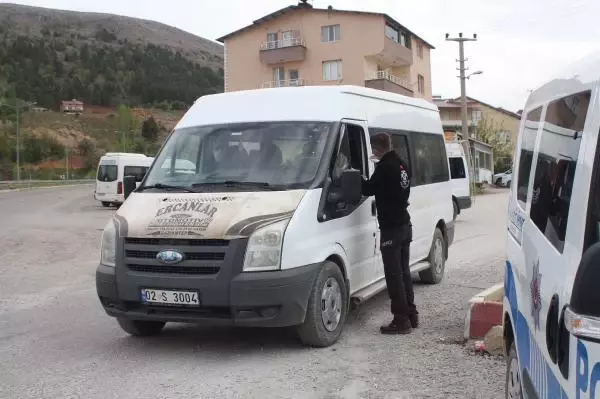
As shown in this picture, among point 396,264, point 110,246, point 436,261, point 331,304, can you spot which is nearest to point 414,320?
point 396,264

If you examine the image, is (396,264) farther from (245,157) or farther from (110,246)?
(110,246)

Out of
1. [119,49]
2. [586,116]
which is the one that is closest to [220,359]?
[586,116]

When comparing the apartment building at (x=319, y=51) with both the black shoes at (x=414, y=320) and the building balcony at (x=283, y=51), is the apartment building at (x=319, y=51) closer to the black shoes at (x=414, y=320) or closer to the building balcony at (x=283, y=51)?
the building balcony at (x=283, y=51)

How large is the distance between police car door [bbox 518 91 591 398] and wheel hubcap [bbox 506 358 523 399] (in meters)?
0.20

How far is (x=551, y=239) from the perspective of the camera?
276 cm

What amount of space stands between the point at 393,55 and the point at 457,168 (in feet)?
119

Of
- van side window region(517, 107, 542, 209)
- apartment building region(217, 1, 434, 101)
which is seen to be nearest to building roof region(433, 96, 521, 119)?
apartment building region(217, 1, 434, 101)

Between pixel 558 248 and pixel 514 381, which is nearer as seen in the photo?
pixel 558 248

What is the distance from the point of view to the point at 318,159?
621cm

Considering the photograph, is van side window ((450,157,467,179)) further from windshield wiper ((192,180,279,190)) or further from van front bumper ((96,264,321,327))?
van front bumper ((96,264,321,327))

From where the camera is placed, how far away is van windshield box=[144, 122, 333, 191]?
615 cm

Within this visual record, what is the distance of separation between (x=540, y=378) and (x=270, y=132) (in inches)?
163

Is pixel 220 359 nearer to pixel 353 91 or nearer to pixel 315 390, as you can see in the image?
pixel 315 390

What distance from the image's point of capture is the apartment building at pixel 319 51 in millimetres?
52125
